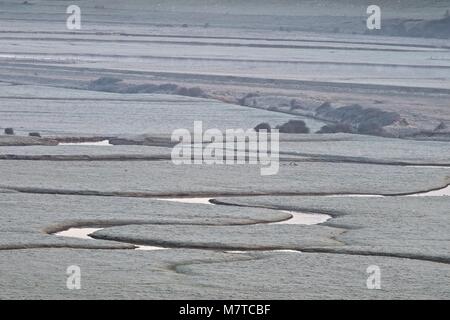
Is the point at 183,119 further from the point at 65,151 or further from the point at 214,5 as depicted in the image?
the point at 214,5

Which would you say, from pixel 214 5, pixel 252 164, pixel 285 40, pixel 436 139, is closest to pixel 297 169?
pixel 252 164

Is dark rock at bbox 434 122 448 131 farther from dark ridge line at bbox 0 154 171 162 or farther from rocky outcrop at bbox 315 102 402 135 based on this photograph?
dark ridge line at bbox 0 154 171 162

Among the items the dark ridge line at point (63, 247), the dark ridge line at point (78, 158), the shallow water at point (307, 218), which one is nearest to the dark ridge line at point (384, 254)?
the shallow water at point (307, 218)

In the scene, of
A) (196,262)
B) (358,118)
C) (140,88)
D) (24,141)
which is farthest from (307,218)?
(140,88)

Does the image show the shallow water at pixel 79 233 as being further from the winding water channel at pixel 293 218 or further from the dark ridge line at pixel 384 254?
the dark ridge line at pixel 384 254

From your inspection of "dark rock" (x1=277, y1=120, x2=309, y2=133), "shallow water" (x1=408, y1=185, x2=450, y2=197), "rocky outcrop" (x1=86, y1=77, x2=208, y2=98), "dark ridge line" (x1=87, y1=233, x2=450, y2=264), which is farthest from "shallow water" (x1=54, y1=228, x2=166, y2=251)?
"rocky outcrop" (x1=86, y1=77, x2=208, y2=98)

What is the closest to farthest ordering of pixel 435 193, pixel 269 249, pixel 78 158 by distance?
1. pixel 269 249
2. pixel 435 193
3. pixel 78 158

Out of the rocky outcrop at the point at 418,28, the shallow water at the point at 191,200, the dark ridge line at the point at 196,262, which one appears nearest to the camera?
the dark ridge line at the point at 196,262

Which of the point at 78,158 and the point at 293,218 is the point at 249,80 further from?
the point at 293,218

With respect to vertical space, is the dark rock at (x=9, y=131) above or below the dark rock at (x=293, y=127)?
above

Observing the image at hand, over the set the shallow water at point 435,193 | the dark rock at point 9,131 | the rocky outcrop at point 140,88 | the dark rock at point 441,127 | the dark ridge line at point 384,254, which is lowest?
the shallow water at point 435,193

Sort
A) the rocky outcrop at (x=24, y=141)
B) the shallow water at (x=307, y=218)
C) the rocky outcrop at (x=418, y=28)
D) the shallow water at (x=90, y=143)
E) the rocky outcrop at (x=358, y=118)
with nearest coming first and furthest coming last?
1. the shallow water at (x=307, y=218)
2. the rocky outcrop at (x=24, y=141)
3. the shallow water at (x=90, y=143)
4. the rocky outcrop at (x=358, y=118)
5. the rocky outcrop at (x=418, y=28)
